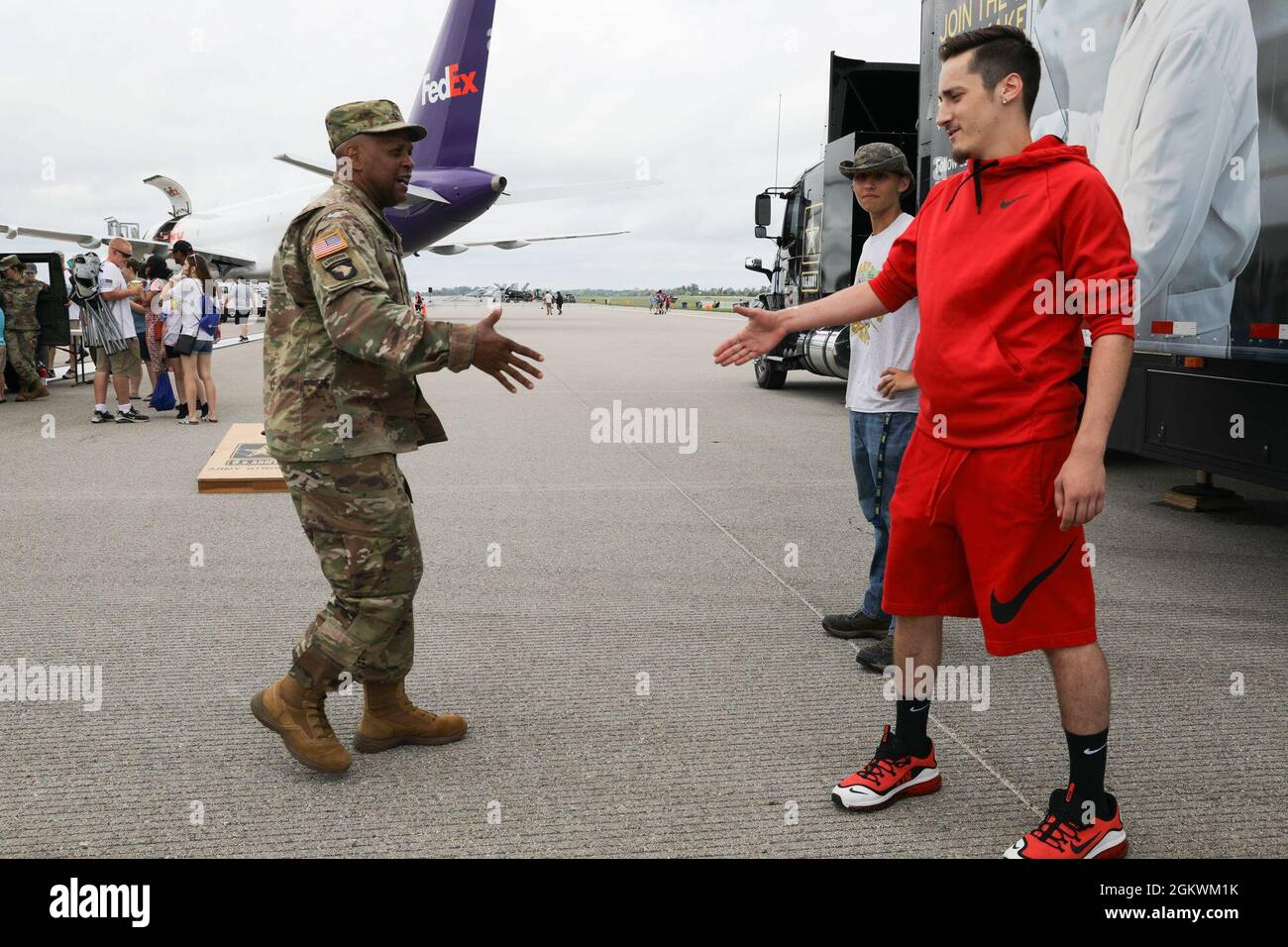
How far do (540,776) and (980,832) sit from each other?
4.31 feet

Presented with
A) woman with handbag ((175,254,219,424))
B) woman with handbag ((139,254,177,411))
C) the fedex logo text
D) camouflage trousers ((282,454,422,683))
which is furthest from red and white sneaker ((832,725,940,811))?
the fedex logo text

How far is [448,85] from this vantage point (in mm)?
24156

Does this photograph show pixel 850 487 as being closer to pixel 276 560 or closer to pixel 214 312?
pixel 276 560

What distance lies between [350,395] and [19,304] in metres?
13.4

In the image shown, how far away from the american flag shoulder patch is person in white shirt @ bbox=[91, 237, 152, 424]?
9.65m

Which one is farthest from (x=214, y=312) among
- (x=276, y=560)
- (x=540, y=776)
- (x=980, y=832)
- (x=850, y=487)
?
(x=980, y=832)

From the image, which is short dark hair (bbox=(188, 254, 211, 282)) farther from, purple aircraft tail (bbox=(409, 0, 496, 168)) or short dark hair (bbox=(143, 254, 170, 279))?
purple aircraft tail (bbox=(409, 0, 496, 168))

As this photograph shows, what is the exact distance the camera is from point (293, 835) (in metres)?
2.93

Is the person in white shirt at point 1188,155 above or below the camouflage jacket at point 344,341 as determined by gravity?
above

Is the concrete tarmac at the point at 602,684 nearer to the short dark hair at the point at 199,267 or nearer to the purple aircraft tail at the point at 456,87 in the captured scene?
the short dark hair at the point at 199,267

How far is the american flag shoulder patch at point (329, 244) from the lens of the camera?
9.53 feet

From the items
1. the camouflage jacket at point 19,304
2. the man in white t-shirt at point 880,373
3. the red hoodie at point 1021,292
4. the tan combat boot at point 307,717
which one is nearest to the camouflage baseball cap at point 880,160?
the man in white t-shirt at point 880,373

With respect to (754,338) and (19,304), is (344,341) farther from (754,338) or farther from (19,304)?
(19,304)

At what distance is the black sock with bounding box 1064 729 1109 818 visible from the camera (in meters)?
2.67
